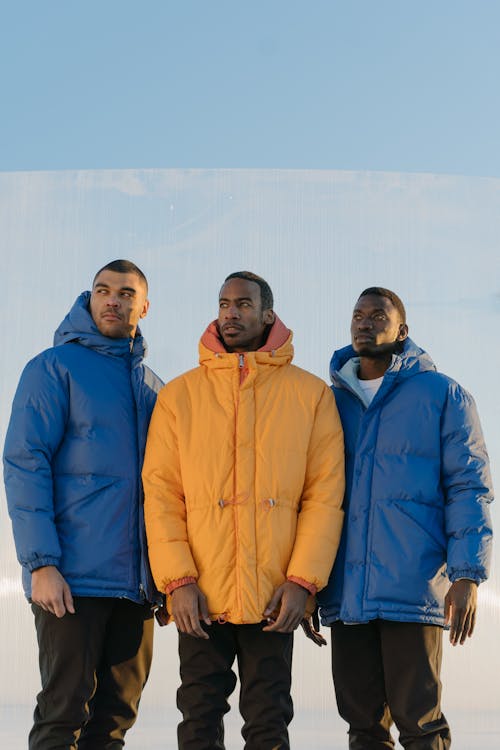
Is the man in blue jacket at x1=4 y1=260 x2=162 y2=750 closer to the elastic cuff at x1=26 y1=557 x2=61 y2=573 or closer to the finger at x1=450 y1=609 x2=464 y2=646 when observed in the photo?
the elastic cuff at x1=26 y1=557 x2=61 y2=573

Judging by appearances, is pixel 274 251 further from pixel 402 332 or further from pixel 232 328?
pixel 232 328

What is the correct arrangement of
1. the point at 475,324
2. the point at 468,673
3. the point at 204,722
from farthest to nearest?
the point at 475,324 < the point at 468,673 < the point at 204,722

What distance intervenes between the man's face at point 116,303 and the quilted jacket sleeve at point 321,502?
23.6 inches

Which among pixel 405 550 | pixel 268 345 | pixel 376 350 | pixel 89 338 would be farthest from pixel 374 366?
pixel 89 338

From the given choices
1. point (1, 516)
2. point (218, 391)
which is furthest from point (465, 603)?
point (1, 516)

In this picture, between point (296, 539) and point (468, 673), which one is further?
point (468, 673)

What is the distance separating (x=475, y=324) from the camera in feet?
21.1

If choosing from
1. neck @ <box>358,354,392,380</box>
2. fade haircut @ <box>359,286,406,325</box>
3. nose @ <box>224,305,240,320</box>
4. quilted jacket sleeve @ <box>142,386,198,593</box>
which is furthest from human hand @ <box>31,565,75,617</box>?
fade haircut @ <box>359,286,406,325</box>

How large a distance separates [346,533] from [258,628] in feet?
1.18

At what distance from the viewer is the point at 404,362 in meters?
3.05

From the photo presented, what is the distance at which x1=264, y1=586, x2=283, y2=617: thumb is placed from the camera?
2.71 meters

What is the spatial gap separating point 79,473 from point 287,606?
0.65m

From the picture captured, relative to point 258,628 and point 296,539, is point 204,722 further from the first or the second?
point 296,539

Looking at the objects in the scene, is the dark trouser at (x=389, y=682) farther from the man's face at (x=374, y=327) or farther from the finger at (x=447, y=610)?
the man's face at (x=374, y=327)
